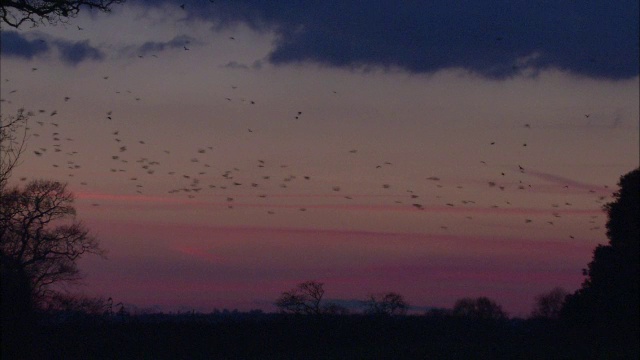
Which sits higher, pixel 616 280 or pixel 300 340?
pixel 616 280

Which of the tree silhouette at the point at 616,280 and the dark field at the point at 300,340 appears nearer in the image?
the dark field at the point at 300,340

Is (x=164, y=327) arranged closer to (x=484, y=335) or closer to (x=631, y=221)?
(x=484, y=335)

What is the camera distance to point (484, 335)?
44.4 m

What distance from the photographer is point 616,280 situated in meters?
43.1

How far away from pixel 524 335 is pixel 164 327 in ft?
72.5

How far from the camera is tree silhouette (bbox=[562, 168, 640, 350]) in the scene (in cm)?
4178

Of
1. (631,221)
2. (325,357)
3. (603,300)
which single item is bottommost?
(325,357)

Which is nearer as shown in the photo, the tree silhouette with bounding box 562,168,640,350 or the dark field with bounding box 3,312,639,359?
the dark field with bounding box 3,312,639,359

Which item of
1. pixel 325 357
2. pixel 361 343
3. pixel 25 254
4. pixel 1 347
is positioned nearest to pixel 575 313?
pixel 361 343

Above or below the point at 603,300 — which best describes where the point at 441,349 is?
below

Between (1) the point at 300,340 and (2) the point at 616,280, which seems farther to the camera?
(2) the point at 616,280

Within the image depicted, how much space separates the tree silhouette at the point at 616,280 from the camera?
41.8m

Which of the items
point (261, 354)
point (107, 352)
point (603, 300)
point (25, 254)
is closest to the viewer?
point (107, 352)

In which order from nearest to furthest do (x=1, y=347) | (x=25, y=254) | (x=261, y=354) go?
(x=1, y=347)
(x=261, y=354)
(x=25, y=254)
